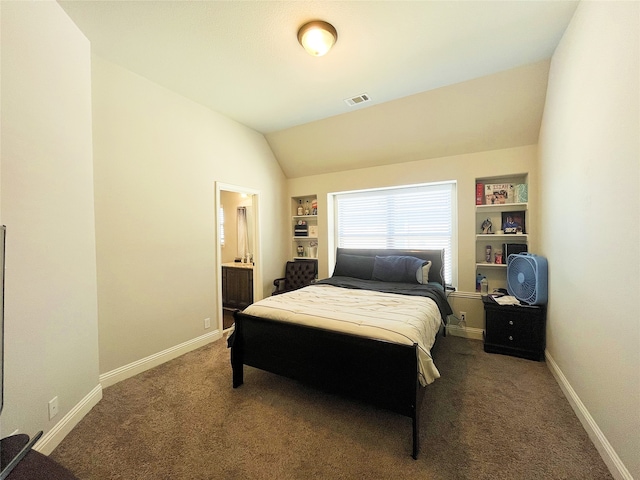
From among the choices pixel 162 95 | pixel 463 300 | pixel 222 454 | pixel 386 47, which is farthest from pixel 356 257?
pixel 162 95

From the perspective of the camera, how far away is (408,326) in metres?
1.95

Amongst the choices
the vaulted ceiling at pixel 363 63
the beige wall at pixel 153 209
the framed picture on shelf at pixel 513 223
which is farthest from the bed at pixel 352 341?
the vaulted ceiling at pixel 363 63

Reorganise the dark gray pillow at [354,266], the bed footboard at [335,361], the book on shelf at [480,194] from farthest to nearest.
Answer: the dark gray pillow at [354,266] → the book on shelf at [480,194] → the bed footboard at [335,361]

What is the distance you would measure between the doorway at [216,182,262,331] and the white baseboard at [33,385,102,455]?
1.50m

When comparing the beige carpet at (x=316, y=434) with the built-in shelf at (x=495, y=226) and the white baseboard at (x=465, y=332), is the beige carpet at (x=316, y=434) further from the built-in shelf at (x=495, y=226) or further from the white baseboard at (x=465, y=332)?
the built-in shelf at (x=495, y=226)

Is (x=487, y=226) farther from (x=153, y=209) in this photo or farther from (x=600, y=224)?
(x=153, y=209)

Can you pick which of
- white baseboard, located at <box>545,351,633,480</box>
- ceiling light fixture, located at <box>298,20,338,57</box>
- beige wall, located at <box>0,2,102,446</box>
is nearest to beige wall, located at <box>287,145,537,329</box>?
white baseboard, located at <box>545,351,633,480</box>

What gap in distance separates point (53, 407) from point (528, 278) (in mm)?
4150

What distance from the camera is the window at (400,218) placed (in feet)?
12.7

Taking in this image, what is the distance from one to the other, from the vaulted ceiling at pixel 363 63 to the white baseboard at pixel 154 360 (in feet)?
9.42

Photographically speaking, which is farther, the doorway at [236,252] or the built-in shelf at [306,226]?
the built-in shelf at [306,226]

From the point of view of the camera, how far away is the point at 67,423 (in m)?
1.82

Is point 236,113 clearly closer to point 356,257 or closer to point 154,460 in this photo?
point 356,257

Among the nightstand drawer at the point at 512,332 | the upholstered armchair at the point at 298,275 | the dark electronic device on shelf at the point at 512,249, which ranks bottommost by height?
the nightstand drawer at the point at 512,332
